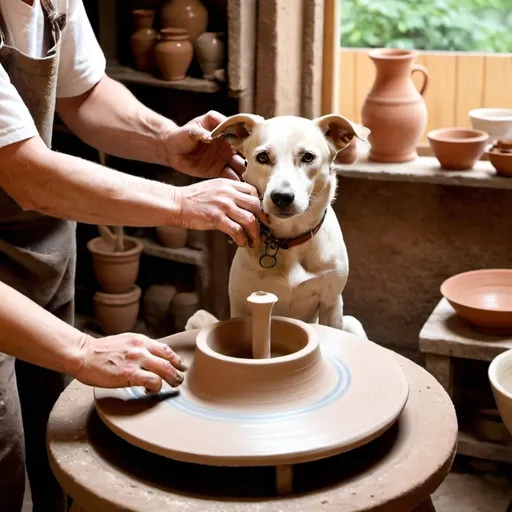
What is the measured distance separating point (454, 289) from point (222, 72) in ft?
3.87

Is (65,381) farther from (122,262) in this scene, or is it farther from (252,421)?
(122,262)

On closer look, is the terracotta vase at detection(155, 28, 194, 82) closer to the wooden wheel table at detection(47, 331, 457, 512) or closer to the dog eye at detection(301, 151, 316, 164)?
the dog eye at detection(301, 151, 316, 164)

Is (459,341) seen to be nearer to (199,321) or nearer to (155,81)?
(199,321)

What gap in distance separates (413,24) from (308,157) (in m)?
2.17

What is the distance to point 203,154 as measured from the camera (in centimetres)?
239

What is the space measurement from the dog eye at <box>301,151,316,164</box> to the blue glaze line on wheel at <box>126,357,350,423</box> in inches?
23.4

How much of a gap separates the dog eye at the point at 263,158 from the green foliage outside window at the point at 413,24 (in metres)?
2.08

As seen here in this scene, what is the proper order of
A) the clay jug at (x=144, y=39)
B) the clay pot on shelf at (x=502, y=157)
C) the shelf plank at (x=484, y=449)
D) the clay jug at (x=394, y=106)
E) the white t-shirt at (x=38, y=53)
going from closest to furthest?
the white t-shirt at (x=38, y=53) < the shelf plank at (x=484, y=449) < the clay pot on shelf at (x=502, y=157) < the clay jug at (x=394, y=106) < the clay jug at (x=144, y=39)

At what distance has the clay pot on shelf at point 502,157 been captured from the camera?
3.24 metres

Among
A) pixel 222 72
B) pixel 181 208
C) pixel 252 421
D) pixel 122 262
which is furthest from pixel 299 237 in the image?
pixel 122 262

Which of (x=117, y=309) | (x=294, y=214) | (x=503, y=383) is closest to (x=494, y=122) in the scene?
(x=503, y=383)

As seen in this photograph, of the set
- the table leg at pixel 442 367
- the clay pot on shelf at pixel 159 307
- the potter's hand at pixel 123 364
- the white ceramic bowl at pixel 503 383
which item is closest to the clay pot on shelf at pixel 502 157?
the table leg at pixel 442 367

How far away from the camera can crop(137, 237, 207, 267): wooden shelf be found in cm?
381

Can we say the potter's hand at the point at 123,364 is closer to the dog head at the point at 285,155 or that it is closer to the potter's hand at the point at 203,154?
the dog head at the point at 285,155
